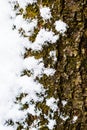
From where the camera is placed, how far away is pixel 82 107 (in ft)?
6.26

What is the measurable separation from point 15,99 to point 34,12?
38 centimetres

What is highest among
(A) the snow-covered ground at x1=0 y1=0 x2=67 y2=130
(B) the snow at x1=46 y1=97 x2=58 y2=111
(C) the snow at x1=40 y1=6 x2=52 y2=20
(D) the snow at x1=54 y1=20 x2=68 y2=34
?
(C) the snow at x1=40 y1=6 x2=52 y2=20

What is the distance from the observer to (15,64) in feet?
6.07

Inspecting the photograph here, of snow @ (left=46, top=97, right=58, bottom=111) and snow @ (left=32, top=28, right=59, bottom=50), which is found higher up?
snow @ (left=32, top=28, right=59, bottom=50)

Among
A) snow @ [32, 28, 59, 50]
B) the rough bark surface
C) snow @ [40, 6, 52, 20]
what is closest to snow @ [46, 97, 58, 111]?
the rough bark surface

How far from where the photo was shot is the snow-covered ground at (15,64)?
5.99 ft

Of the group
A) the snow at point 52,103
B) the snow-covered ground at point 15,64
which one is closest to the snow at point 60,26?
the snow-covered ground at point 15,64

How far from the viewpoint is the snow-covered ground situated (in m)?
1.83

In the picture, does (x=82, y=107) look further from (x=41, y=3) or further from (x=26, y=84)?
(x=41, y=3)

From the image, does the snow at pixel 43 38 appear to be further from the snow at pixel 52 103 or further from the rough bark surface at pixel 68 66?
the snow at pixel 52 103

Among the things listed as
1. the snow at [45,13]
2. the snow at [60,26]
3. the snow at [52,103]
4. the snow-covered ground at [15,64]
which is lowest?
the snow at [52,103]

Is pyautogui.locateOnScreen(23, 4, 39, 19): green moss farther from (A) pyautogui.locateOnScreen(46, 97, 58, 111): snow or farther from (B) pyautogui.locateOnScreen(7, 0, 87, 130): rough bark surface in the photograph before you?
(A) pyautogui.locateOnScreen(46, 97, 58, 111): snow

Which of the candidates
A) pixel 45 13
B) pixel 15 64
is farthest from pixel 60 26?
pixel 15 64

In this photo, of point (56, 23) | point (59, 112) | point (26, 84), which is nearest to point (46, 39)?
point (56, 23)
